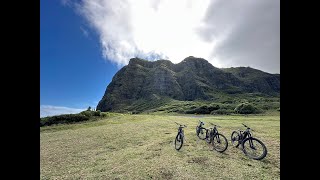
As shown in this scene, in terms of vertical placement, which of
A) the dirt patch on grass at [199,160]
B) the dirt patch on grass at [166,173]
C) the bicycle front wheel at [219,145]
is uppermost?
the bicycle front wheel at [219,145]

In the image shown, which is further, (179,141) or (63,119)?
(63,119)

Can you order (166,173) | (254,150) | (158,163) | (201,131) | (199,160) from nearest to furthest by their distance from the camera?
(166,173) < (158,163) < (199,160) < (254,150) < (201,131)

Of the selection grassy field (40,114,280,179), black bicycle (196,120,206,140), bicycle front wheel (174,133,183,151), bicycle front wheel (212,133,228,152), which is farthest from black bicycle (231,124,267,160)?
black bicycle (196,120,206,140)

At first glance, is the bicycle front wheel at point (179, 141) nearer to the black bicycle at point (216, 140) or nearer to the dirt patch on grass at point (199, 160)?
the black bicycle at point (216, 140)

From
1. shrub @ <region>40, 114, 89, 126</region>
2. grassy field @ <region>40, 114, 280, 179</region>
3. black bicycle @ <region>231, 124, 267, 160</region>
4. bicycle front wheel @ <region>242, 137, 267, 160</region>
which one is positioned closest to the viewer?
grassy field @ <region>40, 114, 280, 179</region>

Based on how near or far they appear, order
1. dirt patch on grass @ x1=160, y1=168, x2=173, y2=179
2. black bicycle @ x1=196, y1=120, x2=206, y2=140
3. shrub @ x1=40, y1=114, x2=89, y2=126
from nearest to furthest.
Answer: dirt patch on grass @ x1=160, y1=168, x2=173, y2=179 → black bicycle @ x1=196, y1=120, x2=206, y2=140 → shrub @ x1=40, y1=114, x2=89, y2=126

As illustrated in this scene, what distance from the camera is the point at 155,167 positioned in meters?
14.8

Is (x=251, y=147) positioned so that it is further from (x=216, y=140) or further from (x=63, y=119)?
(x=63, y=119)

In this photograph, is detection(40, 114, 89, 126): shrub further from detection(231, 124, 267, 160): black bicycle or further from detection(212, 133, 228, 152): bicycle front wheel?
detection(231, 124, 267, 160): black bicycle

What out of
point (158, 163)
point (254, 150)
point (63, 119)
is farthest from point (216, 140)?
point (63, 119)

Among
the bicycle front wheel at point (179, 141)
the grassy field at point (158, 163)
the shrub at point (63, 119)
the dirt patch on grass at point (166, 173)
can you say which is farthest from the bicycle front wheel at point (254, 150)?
the shrub at point (63, 119)
